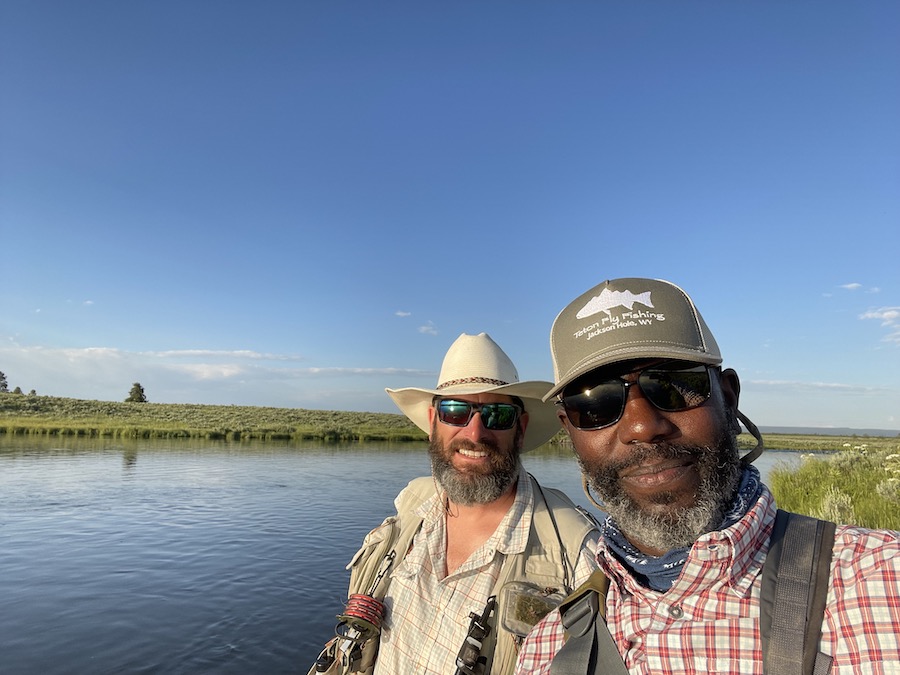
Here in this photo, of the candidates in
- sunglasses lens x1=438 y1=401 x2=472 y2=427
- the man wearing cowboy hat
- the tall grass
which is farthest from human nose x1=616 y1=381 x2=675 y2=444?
the tall grass

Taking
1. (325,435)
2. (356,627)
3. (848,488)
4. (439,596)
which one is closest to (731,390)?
(439,596)

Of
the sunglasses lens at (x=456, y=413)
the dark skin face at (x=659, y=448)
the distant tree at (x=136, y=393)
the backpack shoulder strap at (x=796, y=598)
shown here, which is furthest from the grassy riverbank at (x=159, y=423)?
the backpack shoulder strap at (x=796, y=598)

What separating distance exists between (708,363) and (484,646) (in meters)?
2.13

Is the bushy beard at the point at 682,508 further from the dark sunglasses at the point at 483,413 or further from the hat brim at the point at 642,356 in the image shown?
the dark sunglasses at the point at 483,413

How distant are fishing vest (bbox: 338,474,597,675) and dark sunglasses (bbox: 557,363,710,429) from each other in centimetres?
154

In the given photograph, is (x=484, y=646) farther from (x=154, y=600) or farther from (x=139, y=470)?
(x=139, y=470)

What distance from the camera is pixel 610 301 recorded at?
176cm

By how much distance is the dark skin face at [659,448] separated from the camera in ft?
5.28

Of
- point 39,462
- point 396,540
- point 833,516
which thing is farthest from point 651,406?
point 39,462

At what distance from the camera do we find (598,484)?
179cm

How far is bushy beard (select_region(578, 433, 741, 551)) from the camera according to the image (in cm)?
157

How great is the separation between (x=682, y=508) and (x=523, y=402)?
251 centimetres

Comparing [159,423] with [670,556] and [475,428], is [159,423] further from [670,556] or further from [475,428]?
[670,556]

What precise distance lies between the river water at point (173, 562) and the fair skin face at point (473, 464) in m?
6.69
